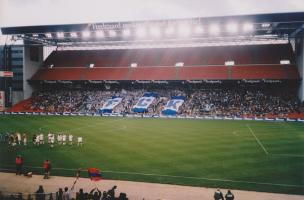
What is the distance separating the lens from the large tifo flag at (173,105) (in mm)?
57438

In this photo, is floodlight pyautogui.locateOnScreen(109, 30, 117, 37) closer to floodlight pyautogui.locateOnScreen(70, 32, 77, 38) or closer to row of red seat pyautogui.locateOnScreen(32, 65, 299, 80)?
floodlight pyautogui.locateOnScreen(70, 32, 77, 38)

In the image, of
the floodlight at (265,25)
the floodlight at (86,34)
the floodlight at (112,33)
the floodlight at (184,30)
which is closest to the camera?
the floodlight at (265,25)

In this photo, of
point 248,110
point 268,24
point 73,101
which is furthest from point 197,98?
point 73,101

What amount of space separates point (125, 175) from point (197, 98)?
136 feet

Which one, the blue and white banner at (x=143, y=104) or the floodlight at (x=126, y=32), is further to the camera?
the blue and white banner at (x=143, y=104)

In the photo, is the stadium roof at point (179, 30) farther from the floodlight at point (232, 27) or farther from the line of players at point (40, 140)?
the line of players at point (40, 140)

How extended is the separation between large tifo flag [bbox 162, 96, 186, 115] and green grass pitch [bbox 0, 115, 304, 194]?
19.9 m

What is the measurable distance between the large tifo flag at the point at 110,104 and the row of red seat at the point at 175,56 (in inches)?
358

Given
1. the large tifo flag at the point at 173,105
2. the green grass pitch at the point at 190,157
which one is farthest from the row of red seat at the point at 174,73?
the green grass pitch at the point at 190,157

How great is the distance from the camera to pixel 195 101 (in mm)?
59875

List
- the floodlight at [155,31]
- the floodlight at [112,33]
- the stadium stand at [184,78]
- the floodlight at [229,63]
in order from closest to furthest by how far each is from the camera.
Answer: the floodlight at [155,31] < the stadium stand at [184,78] < the floodlight at [112,33] < the floodlight at [229,63]

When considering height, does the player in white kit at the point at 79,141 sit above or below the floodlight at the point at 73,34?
below

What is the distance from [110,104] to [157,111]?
979cm

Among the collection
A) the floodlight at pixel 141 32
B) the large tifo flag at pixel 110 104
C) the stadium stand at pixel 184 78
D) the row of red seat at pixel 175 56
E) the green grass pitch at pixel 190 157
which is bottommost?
the green grass pitch at pixel 190 157
